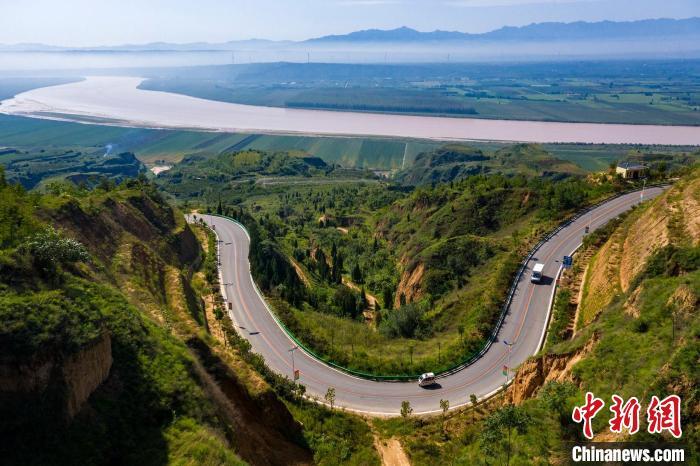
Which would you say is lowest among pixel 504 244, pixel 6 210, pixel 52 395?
pixel 504 244

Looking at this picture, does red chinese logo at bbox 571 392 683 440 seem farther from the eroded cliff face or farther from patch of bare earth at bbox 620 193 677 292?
the eroded cliff face

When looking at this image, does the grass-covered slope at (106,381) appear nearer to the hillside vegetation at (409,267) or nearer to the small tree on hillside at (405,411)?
the small tree on hillside at (405,411)

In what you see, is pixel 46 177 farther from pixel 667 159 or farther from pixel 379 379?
pixel 667 159

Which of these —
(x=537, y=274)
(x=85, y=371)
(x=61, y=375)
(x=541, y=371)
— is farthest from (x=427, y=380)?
(x=61, y=375)

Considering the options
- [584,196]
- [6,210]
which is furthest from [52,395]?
[584,196]

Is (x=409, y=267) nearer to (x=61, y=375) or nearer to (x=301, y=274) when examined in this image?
(x=301, y=274)
